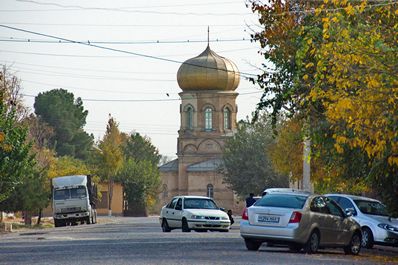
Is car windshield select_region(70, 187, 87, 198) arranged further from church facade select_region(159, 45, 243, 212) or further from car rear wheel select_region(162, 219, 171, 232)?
church facade select_region(159, 45, 243, 212)

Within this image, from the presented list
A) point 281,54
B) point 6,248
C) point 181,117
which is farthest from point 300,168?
point 181,117

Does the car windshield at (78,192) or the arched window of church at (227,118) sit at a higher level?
the arched window of church at (227,118)

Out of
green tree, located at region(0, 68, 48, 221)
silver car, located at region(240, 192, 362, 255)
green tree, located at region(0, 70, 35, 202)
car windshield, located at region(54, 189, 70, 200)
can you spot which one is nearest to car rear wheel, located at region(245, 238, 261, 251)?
silver car, located at region(240, 192, 362, 255)

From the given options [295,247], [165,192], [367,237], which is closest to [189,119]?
[165,192]

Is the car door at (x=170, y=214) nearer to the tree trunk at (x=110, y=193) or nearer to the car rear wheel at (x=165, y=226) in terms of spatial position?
the car rear wheel at (x=165, y=226)

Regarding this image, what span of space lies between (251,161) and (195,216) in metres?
57.5

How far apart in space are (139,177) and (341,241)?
84.3m

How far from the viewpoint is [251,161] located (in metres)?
101

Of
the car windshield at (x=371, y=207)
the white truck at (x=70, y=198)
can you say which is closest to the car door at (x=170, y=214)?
the car windshield at (x=371, y=207)

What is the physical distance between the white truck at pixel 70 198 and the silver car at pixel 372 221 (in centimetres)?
3595

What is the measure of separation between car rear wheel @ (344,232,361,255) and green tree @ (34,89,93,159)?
363 ft

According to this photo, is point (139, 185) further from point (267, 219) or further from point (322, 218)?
point (267, 219)

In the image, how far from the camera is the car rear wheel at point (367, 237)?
110ft

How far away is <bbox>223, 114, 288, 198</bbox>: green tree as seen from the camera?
99875 millimetres
